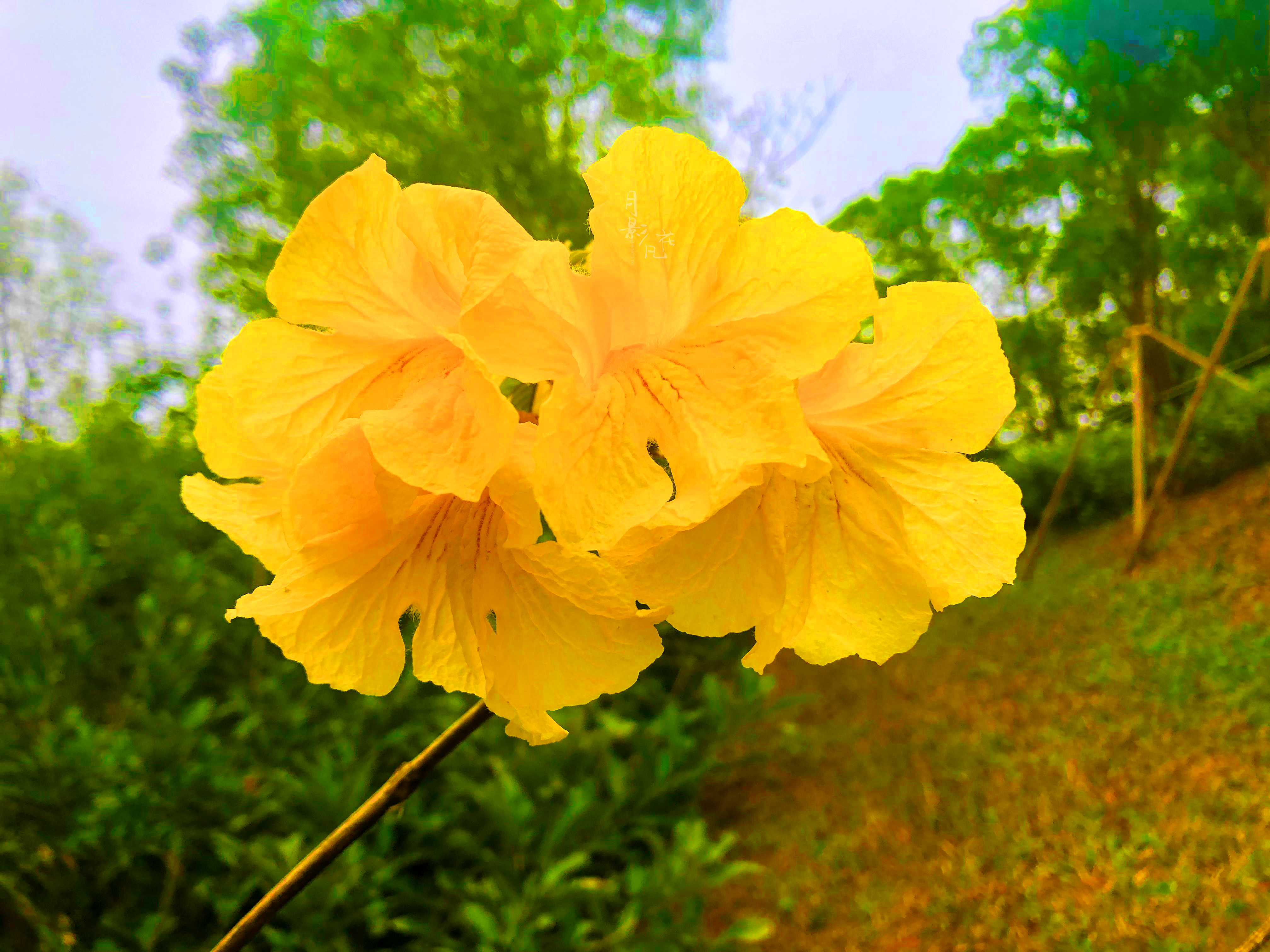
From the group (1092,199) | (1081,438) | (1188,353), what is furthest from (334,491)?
(1092,199)

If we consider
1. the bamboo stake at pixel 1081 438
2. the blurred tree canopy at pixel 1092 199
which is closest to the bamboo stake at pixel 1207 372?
the bamboo stake at pixel 1081 438

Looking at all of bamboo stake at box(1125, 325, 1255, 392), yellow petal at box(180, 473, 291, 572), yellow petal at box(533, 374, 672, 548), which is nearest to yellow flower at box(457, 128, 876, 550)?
yellow petal at box(533, 374, 672, 548)

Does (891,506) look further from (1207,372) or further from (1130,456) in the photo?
(1130,456)

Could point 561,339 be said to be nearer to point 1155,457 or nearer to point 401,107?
point 401,107

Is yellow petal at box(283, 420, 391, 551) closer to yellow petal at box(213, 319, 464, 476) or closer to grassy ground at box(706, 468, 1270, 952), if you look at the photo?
yellow petal at box(213, 319, 464, 476)

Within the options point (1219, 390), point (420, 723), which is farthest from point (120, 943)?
point (1219, 390)

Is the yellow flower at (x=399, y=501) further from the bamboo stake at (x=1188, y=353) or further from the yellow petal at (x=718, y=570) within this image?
the bamboo stake at (x=1188, y=353)
